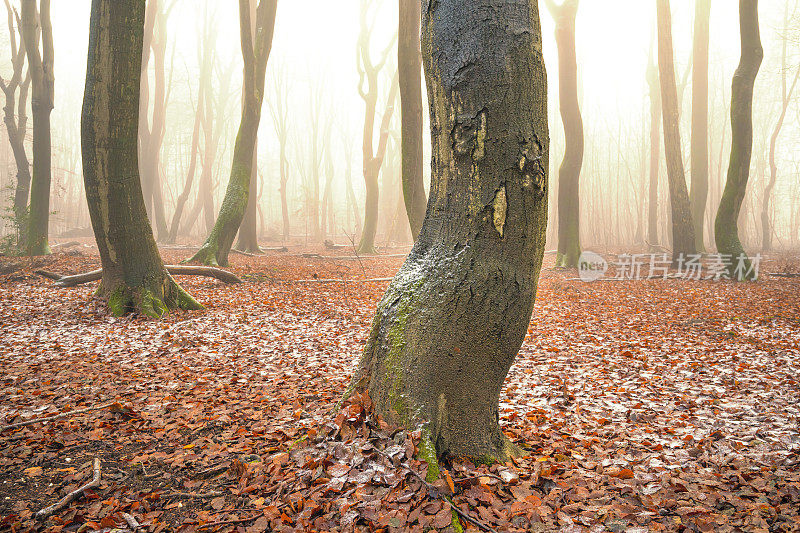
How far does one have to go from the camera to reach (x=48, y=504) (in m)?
2.26

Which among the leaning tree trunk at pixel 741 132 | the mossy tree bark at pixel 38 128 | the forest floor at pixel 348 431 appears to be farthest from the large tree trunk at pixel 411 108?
the mossy tree bark at pixel 38 128

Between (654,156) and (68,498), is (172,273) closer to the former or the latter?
(68,498)

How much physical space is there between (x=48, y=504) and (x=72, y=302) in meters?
5.70

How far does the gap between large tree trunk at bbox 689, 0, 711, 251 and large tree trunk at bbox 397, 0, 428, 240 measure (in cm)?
1196

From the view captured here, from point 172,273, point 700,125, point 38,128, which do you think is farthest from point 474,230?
point 700,125

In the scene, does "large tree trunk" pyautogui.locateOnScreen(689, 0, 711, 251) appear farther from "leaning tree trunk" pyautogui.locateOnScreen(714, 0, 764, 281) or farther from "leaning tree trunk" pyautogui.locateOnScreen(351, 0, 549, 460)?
"leaning tree trunk" pyautogui.locateOnScreen(351, 0, 549, 460)

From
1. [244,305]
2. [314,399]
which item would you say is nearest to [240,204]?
[244,305]

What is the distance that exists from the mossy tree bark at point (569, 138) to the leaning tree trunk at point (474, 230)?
454 inches

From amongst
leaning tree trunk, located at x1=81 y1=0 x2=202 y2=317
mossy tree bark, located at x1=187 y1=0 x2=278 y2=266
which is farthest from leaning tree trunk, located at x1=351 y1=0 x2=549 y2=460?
mossy tree bark, located at x1=187 y1=0 x2=278 y2=266

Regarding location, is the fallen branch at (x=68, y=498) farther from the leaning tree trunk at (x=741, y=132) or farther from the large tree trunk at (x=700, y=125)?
the large tree trunk at (x=700, y=125)

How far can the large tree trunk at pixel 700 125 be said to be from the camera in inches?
639

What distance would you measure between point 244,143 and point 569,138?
29.5ft

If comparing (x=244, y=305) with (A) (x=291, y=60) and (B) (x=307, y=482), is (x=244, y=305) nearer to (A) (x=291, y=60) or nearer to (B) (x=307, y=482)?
(B) (x=307, y=482)

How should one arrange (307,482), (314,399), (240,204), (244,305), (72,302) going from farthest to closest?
(240,204) < (244,305) < (72,302) < (314,399) < (307,482)
